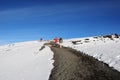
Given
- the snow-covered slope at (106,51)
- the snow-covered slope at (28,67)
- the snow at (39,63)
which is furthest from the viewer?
the snow-covered slope at (28,67)

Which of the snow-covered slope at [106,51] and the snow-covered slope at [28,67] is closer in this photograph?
the snow-covered slope at [106,51]

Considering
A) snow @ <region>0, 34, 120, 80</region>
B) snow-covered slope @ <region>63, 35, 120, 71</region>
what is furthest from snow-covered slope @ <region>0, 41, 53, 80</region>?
snow-covered slope @ <region>63, 35, 120, 71</region>

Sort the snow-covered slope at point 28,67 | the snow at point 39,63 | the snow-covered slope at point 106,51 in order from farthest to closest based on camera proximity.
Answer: the snow-covered slope at point 28,67, the snow at point 39,63, the snow-covered slope at point 106,51

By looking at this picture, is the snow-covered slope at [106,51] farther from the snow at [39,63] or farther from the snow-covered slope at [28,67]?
the snow-covered slope at [28,67]

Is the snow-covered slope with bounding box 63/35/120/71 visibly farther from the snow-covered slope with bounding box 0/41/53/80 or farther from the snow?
the snow-covered slope with bounding box 0/41/53/80

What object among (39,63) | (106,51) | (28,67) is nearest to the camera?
(28,67)

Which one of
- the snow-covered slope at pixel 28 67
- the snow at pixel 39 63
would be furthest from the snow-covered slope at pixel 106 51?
the snow-covered slope at pixel 28 67

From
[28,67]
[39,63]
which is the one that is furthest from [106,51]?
[28,67]

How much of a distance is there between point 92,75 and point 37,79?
4426 millimetres

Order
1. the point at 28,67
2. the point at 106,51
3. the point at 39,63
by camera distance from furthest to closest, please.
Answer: the point at 106,51
the point at 39,63
the point at 28,67

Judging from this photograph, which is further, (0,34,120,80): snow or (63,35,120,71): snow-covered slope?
(0,34,120,80): snow

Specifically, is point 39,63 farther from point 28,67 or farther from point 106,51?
point 106,51

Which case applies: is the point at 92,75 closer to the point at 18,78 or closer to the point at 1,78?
the point at 18,78

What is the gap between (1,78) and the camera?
1905cm
